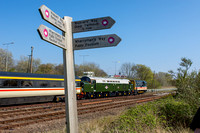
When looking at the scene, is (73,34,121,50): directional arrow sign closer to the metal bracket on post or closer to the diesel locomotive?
the metal bracket on post

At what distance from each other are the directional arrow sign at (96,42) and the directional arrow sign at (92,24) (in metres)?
0.22

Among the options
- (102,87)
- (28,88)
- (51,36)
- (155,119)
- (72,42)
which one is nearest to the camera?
(51,36)

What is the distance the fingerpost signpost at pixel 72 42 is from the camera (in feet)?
13.8

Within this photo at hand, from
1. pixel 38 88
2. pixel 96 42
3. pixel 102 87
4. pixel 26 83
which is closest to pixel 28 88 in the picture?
pixel 26 83

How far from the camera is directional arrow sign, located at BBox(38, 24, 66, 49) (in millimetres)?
3499

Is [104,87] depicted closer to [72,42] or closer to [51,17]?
[72,42]

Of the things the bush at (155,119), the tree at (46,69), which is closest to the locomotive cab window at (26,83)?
the bush at (155,119)

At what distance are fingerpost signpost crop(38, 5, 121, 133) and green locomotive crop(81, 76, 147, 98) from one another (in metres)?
19.0

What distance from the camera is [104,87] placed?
26.5 m

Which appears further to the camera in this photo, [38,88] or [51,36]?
[38,88]

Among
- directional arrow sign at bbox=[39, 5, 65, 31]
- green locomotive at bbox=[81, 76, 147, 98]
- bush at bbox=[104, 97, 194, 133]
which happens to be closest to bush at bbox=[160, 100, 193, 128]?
bush at bbox=[104, 97, 194, 133]

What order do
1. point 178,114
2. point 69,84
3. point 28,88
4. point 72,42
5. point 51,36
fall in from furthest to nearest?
point 28,88
point 178,114
point 72,42
point 69,84
point 51,36

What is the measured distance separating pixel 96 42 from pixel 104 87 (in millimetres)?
22361

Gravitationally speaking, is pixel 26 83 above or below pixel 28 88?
above
